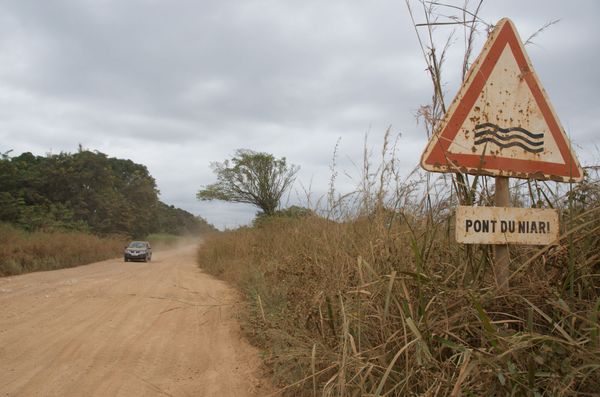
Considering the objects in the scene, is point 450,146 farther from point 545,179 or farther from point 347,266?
point 347,266

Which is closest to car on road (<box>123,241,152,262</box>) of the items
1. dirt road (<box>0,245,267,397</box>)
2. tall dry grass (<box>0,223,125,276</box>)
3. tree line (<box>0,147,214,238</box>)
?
tall dry grass (<box>0,223,125,276</box>)

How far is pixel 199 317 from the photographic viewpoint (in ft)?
20.7

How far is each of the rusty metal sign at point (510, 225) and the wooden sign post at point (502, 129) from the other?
0.10 metres

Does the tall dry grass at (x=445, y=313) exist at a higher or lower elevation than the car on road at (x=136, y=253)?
higher

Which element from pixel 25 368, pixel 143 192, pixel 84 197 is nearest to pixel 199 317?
pixel 25 368

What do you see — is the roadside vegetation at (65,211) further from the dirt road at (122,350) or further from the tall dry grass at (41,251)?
the dirt road at (122,350)

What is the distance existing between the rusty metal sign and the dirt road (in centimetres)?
224

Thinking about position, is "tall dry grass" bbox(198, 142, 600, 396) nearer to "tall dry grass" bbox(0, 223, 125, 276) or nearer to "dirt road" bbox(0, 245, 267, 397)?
"dirt road" bbox(0, 245, 267, 397)

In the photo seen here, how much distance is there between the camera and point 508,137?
7.91ft

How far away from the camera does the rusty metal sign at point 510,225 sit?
2.25 metres

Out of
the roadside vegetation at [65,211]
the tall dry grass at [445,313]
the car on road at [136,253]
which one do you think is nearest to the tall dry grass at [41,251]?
the roadside vegetation at [65,211]

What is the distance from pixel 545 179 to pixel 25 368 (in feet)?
14.7

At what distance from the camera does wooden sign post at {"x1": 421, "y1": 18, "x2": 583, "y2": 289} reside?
2391 millimetres

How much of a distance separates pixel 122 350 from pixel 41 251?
17097 mm
